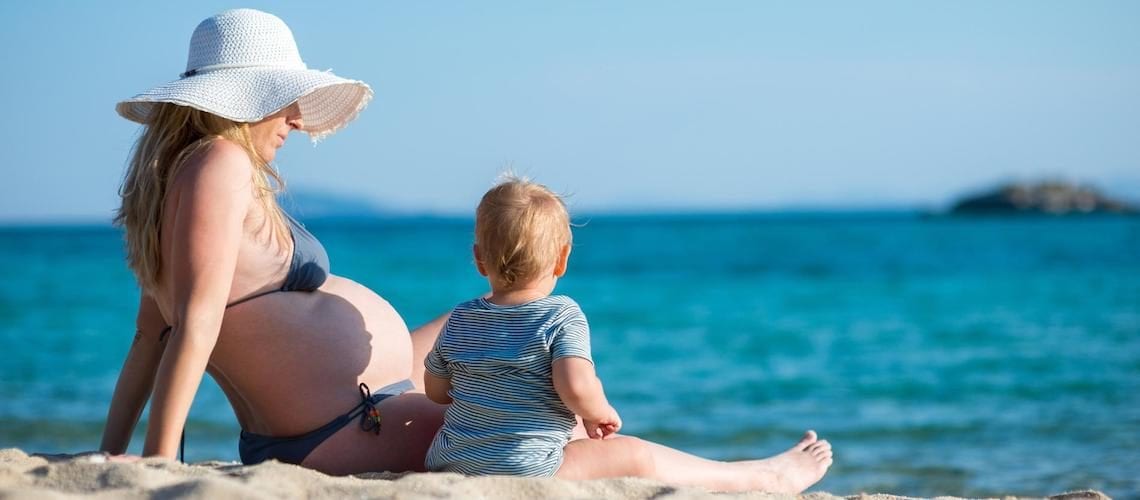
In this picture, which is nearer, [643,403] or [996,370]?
[643,403]

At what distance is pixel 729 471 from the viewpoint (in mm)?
3318

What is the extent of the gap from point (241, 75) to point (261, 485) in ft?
3.80

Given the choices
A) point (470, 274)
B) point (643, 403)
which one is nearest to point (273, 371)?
point (643, 403)

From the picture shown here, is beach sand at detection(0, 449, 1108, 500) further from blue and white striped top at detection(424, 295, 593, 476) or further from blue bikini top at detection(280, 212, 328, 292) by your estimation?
blue bikini top at detection(280, 212, 328, 292)

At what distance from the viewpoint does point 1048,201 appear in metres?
74.9

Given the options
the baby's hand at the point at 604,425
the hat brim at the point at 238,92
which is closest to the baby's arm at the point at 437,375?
the baby's hand at the point at 604,425

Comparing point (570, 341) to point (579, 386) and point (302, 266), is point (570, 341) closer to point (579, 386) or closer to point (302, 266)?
point (579, 386)

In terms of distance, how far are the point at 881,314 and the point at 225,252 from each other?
A: 42.9 feet

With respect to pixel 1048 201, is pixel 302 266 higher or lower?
lower

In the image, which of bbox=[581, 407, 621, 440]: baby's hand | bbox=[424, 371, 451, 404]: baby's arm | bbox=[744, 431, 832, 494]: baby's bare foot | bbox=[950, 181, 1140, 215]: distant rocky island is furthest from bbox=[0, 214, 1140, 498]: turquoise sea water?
bbox=[950, 181, 1140, 215]: distant rocky island

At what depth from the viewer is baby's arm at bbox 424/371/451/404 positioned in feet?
9.86

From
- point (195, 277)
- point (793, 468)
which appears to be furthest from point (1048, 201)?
point (195, 277)

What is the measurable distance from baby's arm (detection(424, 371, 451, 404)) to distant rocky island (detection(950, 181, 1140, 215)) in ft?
256

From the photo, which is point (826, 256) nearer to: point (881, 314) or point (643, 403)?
point (881, 314)
